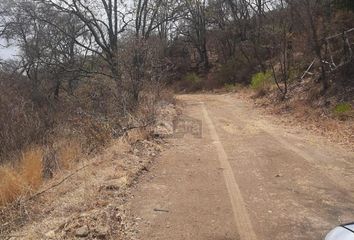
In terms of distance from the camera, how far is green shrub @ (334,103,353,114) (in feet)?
A: 42.6

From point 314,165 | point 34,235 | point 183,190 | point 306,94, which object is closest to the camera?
point 34,235

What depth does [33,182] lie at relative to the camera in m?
7.86

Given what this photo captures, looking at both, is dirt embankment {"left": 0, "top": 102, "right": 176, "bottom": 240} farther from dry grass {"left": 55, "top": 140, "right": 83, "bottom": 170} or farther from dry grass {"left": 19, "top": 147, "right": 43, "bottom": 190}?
dry grass {"left": 55, "top": 140, "right": 83, "bottom": 170}

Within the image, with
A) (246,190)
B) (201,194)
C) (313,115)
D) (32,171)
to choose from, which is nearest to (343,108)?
(313,115)

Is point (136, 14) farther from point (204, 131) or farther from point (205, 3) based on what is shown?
point (205, 3)

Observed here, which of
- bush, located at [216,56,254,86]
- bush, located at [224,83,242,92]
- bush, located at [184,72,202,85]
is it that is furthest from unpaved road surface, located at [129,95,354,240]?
bush, located at [184,72,202,85]

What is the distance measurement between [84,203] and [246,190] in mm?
2586

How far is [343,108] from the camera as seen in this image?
1313cm

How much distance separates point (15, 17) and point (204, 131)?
14095 mm

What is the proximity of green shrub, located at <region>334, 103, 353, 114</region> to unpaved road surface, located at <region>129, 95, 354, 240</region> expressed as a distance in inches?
92.2

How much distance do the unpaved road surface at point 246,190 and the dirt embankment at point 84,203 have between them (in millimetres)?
315

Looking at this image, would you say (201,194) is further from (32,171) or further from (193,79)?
(193,79)

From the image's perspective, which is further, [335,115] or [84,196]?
[335,115]

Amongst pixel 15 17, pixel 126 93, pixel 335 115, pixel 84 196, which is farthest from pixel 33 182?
pixel 15 17
